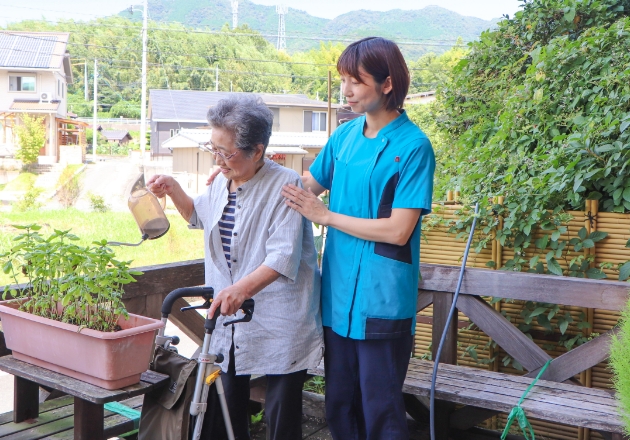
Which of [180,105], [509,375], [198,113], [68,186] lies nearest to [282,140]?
[198,113]

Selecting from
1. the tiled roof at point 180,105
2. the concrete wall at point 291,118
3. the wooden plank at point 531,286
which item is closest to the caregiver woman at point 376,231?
the wooden plank at point 531,286

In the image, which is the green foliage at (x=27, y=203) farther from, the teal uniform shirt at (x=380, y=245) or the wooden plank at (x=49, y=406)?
the teal uniform shirt at (x=380, y=245)

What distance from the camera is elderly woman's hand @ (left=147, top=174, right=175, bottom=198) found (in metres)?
1.86

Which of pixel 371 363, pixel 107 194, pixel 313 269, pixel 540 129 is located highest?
pixel 540 129

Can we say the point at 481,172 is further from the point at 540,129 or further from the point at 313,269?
the point at 313,269

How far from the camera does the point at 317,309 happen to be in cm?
187

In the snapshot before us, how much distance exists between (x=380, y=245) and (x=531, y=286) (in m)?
Answer: 0.94

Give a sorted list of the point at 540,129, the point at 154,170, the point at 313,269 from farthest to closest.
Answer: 1. the point at 154,170
2. the point at 540,129
3. the point at 313,269

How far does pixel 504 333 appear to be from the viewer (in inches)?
99.7

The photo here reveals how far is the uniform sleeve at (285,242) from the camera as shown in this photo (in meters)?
1.69

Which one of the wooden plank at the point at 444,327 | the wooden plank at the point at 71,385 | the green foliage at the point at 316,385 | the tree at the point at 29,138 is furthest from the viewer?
the tree at the point at 29,138

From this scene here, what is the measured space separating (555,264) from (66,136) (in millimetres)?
41146

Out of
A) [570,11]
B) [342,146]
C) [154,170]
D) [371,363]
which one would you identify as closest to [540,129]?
[570,11]

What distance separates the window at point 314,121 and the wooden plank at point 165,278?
32945mm
